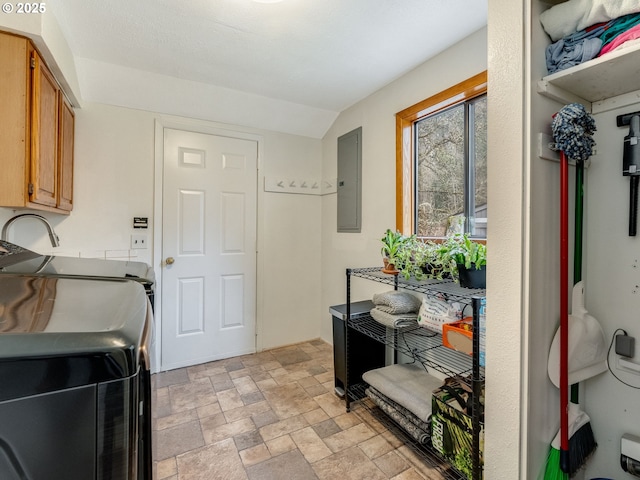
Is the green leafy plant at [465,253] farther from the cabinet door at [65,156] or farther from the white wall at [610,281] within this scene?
the cabinet door at [65,156]

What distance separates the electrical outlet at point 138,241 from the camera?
2422 mm

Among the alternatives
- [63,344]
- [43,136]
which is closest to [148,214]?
[43,136]

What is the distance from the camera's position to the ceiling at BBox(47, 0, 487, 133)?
157 cm

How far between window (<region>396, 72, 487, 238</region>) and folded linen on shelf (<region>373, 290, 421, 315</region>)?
0.53 meters

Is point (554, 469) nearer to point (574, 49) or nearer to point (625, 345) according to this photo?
point (625, 345)

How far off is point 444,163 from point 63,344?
7.05 feet

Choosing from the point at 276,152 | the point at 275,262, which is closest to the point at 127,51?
the point at 276,152

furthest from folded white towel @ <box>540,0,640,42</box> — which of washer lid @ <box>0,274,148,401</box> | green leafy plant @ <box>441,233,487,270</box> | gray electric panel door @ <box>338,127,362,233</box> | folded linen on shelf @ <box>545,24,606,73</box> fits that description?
gray electric panel door @ <box>338,127,362,233</box>

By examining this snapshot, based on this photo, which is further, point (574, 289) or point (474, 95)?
point (474, 95)

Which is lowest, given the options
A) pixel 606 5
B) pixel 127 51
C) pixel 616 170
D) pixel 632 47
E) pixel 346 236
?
pixel 346 236

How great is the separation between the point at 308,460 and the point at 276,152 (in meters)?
2.49

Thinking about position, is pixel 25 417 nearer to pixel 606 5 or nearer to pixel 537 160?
pixel 537 160

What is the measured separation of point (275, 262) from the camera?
9.90 feet

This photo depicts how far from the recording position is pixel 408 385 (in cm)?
176
